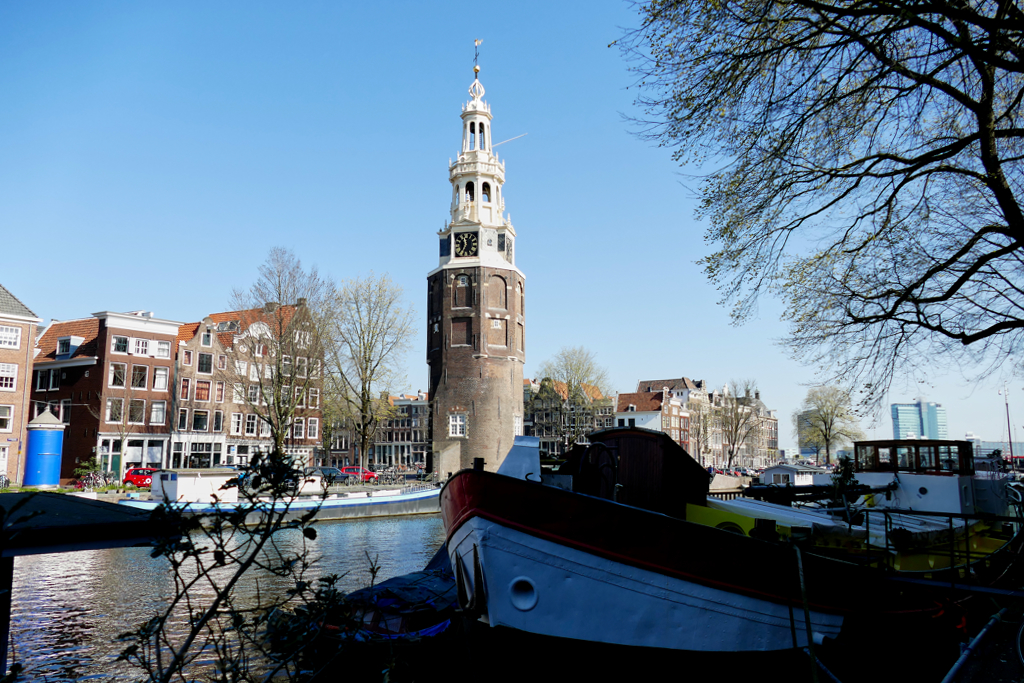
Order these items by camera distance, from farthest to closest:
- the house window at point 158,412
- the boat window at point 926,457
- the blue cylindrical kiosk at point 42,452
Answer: the house window at point 158,412, the blue cylindrical kiosk at point 42,452, the boat window at point 926,457

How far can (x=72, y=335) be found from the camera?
4128cm

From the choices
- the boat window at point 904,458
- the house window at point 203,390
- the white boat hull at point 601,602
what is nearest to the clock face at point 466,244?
the house window at point 203,390

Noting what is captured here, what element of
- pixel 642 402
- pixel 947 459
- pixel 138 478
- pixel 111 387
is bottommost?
pixel 138 478

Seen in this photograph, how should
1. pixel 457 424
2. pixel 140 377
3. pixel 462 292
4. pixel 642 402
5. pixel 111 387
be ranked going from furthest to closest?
pixel 642 402 < pixel 462 292 < pixel 457 424 < pixel 140 377 < pixel 111 387

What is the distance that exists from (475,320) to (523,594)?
3962 centimetres

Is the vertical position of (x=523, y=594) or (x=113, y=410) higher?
(x=113, y=410)

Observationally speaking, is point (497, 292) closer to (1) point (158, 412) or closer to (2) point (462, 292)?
(2) point (462, 292)

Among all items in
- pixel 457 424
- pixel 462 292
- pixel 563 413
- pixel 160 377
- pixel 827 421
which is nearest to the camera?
pixel 160 377

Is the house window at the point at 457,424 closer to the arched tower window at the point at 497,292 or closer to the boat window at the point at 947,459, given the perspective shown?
the arched tower window at the point at 497,292

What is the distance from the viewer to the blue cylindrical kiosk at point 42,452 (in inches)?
1278

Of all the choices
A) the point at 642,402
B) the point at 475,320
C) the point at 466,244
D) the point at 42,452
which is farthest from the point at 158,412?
the point at 642,402

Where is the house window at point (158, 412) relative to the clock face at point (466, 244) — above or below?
below

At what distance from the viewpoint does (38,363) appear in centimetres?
4209

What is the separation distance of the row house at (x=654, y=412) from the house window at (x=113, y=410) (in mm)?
54656
